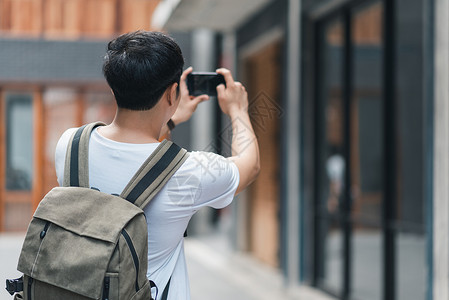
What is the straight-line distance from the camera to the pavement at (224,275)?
679 cm

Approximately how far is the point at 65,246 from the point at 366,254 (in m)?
8.16

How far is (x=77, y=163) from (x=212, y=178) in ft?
1.14

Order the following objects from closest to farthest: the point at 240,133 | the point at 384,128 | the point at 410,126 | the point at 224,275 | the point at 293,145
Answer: the point at 240,133, the point at 384,128, the point at 293,145, the point at 224,275, the point at 410,126

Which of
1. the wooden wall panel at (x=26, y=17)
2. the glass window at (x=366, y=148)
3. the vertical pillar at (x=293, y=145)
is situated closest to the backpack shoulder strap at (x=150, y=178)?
the glass window at (x=366, y=148)

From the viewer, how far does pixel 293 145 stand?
22.0 ft

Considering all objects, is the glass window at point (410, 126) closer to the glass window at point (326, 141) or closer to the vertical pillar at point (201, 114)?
the vertical pillar at point (201, 114)

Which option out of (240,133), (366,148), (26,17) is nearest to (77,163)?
(240,133)

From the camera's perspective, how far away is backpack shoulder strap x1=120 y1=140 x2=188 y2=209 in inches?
59.8


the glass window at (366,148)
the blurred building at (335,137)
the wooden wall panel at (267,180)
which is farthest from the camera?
the wooden wall panel at (267,180)

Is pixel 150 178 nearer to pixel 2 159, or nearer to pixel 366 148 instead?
pixel 366 148

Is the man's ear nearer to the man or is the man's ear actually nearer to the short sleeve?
the man

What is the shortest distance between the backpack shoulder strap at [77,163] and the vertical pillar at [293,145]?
515 centimetres

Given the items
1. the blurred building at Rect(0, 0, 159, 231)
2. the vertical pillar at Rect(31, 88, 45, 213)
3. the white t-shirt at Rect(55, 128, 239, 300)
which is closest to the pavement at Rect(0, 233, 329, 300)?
the vertical pillar at Rect(31, 88, 45, 213)

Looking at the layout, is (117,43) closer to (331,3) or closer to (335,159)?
(331,3)
